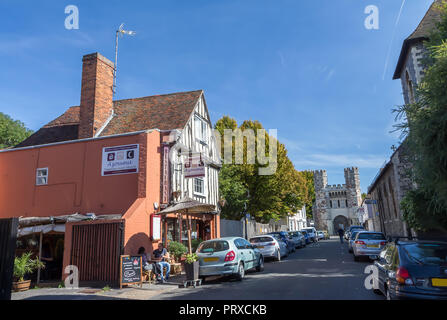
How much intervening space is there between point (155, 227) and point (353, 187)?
Answer: 66607mm

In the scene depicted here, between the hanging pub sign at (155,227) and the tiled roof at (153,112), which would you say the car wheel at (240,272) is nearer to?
the hanging pub sign at (155,227)

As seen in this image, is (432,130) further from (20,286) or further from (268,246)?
(20,286)

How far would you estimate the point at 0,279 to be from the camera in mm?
6746

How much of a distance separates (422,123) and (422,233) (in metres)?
12.0

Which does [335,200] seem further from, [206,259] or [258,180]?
[206,259]

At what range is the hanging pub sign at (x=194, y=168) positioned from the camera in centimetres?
1549

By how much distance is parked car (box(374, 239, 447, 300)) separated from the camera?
5.62m

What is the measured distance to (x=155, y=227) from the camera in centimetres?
1398

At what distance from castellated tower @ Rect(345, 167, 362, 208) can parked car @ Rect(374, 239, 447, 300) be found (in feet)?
226

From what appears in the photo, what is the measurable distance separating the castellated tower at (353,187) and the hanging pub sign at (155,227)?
64.8 metres

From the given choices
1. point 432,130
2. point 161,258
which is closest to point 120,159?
point 161,258

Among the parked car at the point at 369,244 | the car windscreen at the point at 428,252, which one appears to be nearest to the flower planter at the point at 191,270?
the car windscreen at the point at 428,252

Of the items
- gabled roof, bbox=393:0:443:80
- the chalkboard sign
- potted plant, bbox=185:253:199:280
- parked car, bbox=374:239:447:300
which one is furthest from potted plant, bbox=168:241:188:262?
gabled roof, bbox=393:0:443:80
